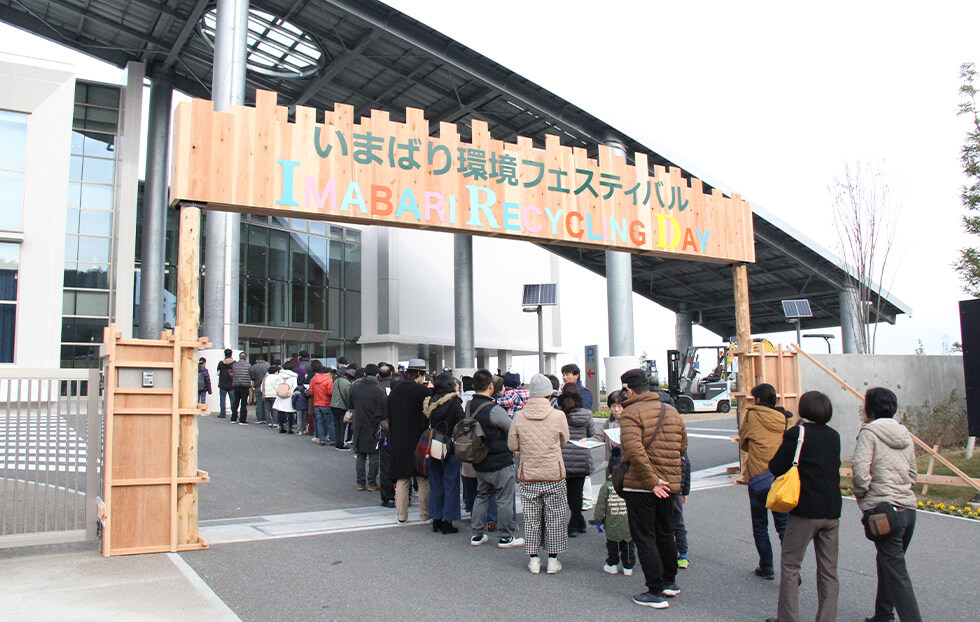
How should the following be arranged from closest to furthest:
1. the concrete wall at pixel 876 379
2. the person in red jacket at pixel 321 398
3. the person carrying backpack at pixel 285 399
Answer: the concrete wall at pixel 876 379 < the person in red jacket at pixel 321 398 < the person carrying backpack at pixel 285 399

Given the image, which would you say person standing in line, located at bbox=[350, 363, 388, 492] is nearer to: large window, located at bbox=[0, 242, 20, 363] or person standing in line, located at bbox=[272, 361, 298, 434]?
person standing in line, located at bbox=[272, 361, 298, 434]

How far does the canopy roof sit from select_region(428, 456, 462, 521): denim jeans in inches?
702

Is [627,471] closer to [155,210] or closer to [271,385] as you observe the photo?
[271,385]

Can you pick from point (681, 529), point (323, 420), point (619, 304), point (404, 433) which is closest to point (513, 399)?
point (404, 433)

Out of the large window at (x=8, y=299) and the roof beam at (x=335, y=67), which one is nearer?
the large window at (x=8, y=299)

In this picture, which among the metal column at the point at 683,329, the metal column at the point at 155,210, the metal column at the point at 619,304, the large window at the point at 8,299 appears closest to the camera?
the large window at the point at 8,299

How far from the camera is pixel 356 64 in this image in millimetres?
25453

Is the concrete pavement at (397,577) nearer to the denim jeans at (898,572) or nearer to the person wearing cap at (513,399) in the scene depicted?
the denim jeans at (898,572)

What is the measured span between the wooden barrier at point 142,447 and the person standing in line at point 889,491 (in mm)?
5728

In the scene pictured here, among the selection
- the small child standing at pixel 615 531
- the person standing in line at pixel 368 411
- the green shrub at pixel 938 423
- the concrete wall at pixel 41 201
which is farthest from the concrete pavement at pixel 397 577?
the concrete wall at pixel 41 201

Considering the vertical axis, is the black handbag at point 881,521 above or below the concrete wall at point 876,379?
below

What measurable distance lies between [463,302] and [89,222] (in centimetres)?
1533

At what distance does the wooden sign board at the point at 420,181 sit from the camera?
23.2 feet

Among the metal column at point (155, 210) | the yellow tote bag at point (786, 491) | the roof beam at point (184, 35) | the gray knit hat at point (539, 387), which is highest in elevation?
the roof beam at point (184, 35)
